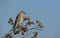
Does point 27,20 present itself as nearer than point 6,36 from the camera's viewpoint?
No

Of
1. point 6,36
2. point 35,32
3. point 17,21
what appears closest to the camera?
point 6,36

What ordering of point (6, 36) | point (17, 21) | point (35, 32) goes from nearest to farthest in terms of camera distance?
point (6, 36)
point (35, 32)
point (17, 21)

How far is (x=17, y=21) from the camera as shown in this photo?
17.5 feet

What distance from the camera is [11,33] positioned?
15.2 feet

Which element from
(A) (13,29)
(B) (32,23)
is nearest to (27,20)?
(B) (32,23)

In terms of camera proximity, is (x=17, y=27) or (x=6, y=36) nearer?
(x=6, y=36)

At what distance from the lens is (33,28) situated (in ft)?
16.1

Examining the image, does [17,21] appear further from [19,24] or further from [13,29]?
[13,29]

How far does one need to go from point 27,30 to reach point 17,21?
61 cm

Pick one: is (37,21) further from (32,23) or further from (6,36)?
(6,36)

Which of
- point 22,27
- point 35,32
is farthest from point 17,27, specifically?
point 35,32

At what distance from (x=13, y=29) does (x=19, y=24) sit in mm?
395

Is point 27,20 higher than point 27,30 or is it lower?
higher

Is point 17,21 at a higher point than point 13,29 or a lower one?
higher
